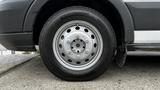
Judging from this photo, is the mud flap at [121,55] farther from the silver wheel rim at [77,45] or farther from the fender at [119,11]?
the silver wheel rim at [77,45]

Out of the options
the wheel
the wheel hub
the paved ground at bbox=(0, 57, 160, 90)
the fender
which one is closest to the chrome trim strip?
the fender

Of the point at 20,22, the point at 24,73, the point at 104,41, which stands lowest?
the point at 24,73

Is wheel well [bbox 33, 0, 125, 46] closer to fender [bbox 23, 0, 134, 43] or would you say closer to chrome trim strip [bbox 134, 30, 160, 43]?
fender [bbox 23, 0, 134, 43]

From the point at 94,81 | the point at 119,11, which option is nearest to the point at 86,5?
the point at 119,11

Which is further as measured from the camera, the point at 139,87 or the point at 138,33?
the point at 138,33

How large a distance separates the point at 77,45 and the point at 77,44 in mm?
12

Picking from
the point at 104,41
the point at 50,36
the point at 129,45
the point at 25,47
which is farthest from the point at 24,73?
the point at 129,45

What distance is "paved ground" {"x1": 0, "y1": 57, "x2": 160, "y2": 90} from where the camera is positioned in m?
3.06

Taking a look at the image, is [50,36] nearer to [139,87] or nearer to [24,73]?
[24,73]

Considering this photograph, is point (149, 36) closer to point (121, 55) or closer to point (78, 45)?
point (121, 55)

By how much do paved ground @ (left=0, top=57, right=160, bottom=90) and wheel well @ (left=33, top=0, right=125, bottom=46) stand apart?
1.46ft

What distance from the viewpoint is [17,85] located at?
3.14 m

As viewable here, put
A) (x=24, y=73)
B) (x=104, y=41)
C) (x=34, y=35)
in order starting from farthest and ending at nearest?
(x=24, y=73)
(x=34, y=35)
(x=104, y=41)

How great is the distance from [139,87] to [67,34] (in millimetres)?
1020
